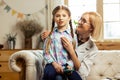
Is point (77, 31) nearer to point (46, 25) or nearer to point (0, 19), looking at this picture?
point (46, 25)

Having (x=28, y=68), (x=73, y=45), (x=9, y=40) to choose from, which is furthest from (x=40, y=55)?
(x=9, y=40)

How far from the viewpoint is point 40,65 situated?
230 centimetres

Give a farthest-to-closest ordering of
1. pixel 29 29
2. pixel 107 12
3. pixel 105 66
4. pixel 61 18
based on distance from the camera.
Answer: pixel 107 12 → pixel 29 29 → pixel 105 66 → pixel 61 18

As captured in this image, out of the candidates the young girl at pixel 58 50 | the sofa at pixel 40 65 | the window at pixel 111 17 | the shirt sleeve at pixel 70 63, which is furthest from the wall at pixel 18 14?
the shirt sleeve at pixel 70 63

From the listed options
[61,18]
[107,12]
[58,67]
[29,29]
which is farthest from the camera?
[107,12]

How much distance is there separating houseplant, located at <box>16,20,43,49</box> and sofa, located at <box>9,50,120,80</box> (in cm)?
187

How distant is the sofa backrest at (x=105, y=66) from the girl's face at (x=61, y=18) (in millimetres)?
734

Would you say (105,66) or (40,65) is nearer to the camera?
(40,65)

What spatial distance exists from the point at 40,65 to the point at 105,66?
26.4 inches

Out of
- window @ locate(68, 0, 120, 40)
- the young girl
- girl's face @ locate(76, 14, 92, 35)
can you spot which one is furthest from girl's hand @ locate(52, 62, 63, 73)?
window @ locate(68, 0, 120, 40)

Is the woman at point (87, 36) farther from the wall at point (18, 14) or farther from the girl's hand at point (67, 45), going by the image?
→ the wall at point (18, 14)

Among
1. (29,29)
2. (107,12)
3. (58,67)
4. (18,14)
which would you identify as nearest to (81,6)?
(107,12)

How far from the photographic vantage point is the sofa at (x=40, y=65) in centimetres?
216

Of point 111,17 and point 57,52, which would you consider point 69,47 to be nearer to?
point 57,52
